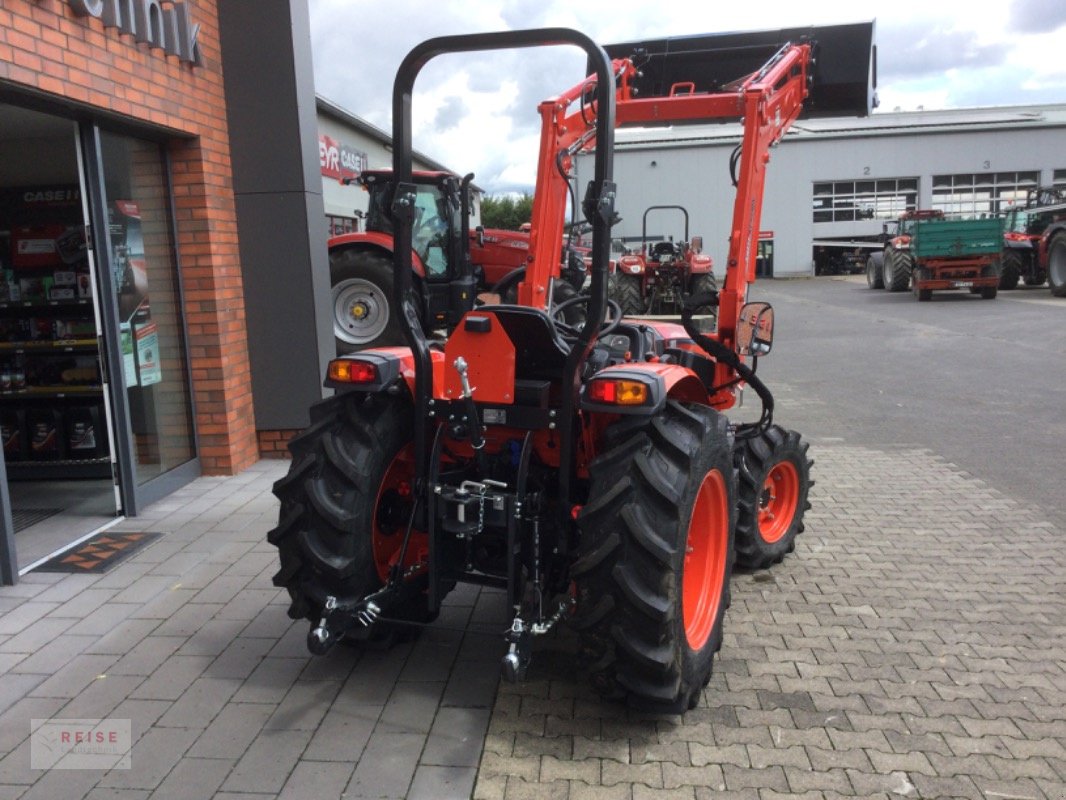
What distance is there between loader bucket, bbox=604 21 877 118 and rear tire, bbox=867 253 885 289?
20.2 meters

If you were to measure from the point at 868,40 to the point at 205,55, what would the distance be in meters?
4.74

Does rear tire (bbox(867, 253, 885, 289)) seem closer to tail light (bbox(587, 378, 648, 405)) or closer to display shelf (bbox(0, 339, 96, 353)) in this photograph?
display shelf (bbox(0, 339, 96, 353))

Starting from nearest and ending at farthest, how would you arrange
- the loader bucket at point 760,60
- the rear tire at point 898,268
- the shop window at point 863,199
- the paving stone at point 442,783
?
the paving stone at point 442,783 → the loader bucket at point 760,60 → the rear tire at point 898,268 → the shop window at point 863,199

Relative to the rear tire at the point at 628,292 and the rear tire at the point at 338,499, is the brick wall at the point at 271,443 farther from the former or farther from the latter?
the rear tire at the point at 628,292

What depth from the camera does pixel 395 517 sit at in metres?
3.88

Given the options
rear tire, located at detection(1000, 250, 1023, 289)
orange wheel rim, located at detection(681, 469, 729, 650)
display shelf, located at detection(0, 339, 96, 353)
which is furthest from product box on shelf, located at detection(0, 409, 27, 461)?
rear tire, located at detection(1000, 250, 1023, 289)

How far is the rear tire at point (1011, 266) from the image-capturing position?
72.0 ft

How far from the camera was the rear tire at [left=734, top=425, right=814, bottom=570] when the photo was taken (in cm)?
479

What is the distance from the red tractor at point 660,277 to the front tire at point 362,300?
530 centimetres

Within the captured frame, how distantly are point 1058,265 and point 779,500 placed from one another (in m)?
18.5

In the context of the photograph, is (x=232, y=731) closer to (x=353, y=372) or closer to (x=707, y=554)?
(x=353, y=372)

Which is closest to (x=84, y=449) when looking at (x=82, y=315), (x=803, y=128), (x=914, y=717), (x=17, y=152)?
(x=82, y=315)

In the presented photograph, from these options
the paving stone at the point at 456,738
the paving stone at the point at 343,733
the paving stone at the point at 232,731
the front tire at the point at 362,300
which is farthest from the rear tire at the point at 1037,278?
the paving stone at the point at 232,731

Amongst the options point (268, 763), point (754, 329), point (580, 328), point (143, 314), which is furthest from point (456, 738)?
point (143, 314)
